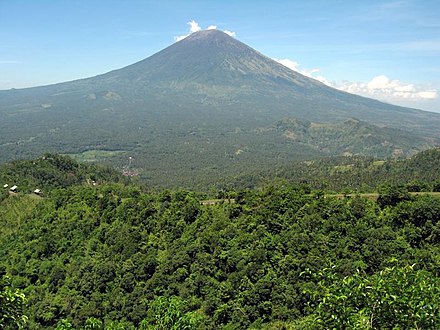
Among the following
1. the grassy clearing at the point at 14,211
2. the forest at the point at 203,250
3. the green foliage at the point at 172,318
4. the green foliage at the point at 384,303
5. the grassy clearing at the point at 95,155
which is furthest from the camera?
the grassy clearing at the point at 95,155

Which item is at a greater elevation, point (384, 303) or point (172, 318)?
point (384, 303)

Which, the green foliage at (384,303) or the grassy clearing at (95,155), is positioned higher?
the green foliage at (384,303)

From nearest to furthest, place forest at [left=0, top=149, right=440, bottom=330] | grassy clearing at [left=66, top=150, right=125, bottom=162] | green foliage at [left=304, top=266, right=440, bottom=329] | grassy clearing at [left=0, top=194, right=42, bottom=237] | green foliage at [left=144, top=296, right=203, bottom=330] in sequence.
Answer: green foliage at [left=304, top=266, right=440, bottom=329] → green foliage at [left=144, top=296, right=203, bottom=330] → forest at [left=0, top=149, right=440, bottom=330] → grassy clearing at [left=0, top=194, right=42, bottom=237] → grassy clearing at [left=66, top=150, right=125, bottom=162]

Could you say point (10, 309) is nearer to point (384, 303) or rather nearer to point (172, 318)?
point (172, 318)

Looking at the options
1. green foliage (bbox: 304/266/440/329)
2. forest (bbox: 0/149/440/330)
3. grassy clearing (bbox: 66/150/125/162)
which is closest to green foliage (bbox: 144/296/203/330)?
green foliage (bbox: 304/266/440/329)

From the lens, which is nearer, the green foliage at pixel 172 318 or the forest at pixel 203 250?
the green foliage at pixel 172 318

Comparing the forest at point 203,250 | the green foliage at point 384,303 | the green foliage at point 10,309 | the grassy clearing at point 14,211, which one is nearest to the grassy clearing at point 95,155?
the grassy clearing at point 14,211

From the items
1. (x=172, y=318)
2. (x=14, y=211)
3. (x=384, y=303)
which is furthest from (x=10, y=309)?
(x=14, y=211)

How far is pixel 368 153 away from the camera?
153 m

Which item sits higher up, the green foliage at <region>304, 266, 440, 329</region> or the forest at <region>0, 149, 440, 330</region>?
the green foliage at <region>304, 266, 440, 329</region>

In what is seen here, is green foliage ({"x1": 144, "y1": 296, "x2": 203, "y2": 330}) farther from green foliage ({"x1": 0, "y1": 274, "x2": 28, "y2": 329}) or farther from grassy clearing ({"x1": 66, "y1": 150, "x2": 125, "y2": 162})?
grassy clearing ({"x1": 66, "y1": 150, "x2": 125, "y2": 162})

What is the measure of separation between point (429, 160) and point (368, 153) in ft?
305

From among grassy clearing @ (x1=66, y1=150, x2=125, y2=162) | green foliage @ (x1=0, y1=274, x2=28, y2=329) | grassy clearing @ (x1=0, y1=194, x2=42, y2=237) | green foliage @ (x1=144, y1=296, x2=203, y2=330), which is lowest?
grassy clearing @ (x1=66, y1=150, x2=125, y2=162)

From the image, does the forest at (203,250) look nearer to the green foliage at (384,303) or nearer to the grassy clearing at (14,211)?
the grassy clearing at (14,211)
